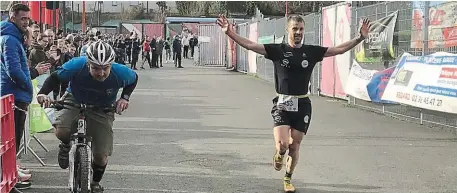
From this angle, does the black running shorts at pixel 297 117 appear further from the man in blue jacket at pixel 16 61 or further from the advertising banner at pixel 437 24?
the advertising banner at pixel 437 24

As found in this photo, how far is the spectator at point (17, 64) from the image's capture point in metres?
6.89

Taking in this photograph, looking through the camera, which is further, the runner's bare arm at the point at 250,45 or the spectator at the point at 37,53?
the spectator at the point at 37,53

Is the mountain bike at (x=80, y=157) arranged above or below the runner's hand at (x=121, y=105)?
below

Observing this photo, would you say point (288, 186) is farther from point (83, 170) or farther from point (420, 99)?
point (420, 99)

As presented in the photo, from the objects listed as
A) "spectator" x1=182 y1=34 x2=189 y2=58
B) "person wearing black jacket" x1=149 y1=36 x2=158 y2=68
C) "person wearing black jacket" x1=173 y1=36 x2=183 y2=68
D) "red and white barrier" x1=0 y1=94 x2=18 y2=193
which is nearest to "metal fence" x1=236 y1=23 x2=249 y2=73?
"person wearing black jacket" x1=173 y1=36 x2=183 y2=68

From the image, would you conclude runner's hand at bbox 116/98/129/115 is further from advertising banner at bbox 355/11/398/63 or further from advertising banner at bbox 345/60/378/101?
advertising banner at bbox 345/60/378/101

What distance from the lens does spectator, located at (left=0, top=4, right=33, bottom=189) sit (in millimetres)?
6891

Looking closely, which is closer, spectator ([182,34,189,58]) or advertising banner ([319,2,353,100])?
advertising banner ([319,2,353,100])

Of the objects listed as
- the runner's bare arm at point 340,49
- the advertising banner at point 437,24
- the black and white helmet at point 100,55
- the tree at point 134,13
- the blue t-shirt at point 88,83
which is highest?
the tree at point 134,13

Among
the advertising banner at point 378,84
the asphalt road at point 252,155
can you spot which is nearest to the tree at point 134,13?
the asphalt road at point 252,155

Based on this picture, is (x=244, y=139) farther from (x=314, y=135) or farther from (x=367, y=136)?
(x=367, y=136)

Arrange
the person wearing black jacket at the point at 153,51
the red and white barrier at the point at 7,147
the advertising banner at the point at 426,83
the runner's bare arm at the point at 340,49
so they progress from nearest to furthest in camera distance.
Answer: the red and white barrier at the point at 7,147 → the runner's bare arm at the point at 340,49 → the advertising banner at the point at 426,83 → the person wearing black jacket at the point at 153,51

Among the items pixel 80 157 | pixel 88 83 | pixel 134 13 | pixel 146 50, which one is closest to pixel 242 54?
pixel 146 50

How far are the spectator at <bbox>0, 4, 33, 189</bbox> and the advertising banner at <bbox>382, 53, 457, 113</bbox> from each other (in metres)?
6.88
